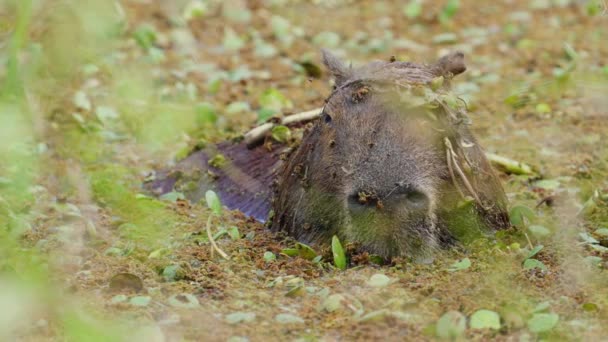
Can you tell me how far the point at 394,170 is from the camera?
168 inches

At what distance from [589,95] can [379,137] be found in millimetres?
3653

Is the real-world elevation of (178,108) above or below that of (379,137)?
below

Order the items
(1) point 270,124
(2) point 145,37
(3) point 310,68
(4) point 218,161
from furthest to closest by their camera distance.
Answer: (2) point 145,37, (3) point 310,68, (4) point 218,161, (1) point 270,124

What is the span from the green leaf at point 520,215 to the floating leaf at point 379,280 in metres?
1.06

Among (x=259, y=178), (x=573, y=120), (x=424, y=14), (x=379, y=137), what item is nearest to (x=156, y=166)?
(x=259, y=178)

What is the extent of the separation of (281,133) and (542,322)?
2419mm

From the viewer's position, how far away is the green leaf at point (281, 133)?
5.63m

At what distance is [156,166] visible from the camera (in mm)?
6363

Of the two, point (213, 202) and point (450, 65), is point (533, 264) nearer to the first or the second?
point (450, 65)

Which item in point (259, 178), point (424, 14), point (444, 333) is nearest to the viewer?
Answer: point (444, 333)

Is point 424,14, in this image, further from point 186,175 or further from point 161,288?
point 161,288

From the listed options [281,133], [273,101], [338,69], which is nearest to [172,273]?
[338,69]

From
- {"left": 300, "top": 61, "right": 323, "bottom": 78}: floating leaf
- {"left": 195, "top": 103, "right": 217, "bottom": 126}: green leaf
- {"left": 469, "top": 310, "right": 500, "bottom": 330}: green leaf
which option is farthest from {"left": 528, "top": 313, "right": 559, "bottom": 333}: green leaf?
{"left": 300, "top": 61, "right": 323, "bottom": 78}: floating leaf

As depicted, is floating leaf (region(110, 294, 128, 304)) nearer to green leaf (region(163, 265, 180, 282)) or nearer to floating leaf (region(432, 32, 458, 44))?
green leaf (region(163, 265, 180, 282))
